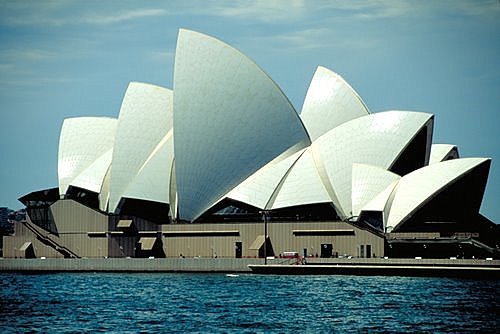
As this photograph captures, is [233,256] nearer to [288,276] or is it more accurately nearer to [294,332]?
[288,276]

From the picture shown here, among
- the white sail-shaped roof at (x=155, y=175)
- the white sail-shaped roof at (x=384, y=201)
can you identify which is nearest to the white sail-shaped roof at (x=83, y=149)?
the white sail-shaped roof at (x=155, y=175)

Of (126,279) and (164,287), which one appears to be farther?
(126,279)

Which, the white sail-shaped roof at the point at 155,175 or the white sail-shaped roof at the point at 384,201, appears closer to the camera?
the white sail-shaped roof at the point at 384,201

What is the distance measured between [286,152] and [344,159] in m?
5.10

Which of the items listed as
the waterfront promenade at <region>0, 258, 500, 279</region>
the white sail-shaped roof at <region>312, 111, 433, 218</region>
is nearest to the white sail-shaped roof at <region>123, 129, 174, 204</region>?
the waterfront promenade at <region>0, 258, 500, 279</region>

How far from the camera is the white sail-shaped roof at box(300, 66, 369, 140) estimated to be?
90000 millimetres

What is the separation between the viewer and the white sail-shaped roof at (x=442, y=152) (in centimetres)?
9169

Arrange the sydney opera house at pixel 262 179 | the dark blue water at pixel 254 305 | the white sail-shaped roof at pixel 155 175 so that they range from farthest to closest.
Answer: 1. the white sail-shaped roof at pixel 155 175
2. the sydney opera house at pixel 262 179
3. the dark blue water at pixel 254 305

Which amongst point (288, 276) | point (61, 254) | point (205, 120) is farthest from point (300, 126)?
point (61, 254)

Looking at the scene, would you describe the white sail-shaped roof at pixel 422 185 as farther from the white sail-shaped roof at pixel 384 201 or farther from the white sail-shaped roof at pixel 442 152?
the white sail-shaped roof at pixel 442 152

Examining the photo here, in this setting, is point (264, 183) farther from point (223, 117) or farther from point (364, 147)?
point (364, 147)

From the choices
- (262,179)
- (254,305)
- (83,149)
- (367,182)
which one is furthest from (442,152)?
(254,305)

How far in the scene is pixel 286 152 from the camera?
280 feet

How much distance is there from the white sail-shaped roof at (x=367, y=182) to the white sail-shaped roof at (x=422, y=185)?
1.23 meters
